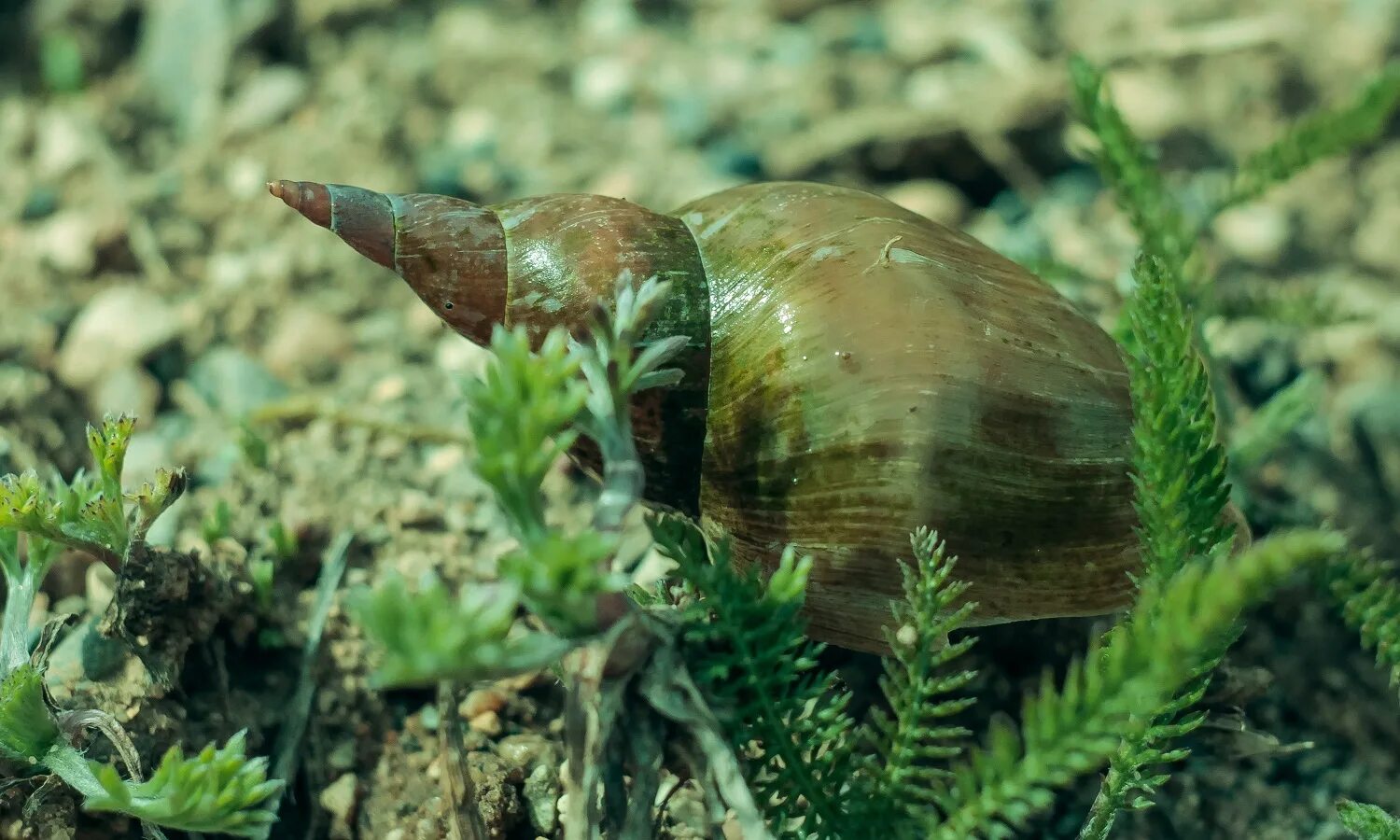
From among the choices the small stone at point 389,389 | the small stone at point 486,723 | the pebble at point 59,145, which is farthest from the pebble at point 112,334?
the small stone at point 486,723

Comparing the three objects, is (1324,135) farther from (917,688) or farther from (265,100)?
(265,100)

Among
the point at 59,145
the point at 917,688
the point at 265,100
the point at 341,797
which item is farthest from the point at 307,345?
the point at 917,688

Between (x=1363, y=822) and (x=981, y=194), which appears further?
(x=981, y=194)

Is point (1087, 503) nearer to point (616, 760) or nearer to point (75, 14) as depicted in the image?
point (616, 760)

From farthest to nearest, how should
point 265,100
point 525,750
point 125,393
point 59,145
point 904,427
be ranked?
point 265,100
point 59,145
point 125,393
point 525,750
point 904,427

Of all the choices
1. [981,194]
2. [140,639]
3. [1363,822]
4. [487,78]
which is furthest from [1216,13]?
[140,639]

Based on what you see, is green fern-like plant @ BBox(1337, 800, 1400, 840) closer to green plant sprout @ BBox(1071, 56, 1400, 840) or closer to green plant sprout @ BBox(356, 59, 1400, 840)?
green plant sprout @ BBox(356, 59, 1400, 840)
